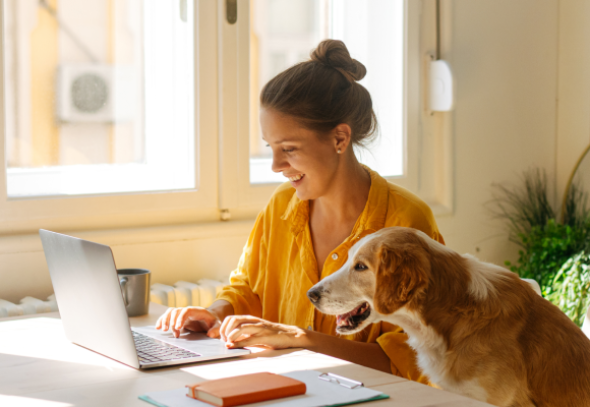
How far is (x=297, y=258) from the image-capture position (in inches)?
67.9

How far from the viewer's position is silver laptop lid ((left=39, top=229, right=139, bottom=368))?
3.67ft

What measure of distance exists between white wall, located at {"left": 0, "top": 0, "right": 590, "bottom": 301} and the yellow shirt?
1286 millimetres

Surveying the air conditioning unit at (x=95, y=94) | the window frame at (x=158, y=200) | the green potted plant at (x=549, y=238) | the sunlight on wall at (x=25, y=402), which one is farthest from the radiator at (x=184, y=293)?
the green potted plant at (x=549, y=238)

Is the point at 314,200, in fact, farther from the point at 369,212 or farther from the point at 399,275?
the point at 399,275

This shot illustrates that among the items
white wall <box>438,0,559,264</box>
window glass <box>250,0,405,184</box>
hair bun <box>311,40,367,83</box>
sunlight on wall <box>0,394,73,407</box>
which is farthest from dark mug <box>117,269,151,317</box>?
white wall <box>438,0,559,264</box>

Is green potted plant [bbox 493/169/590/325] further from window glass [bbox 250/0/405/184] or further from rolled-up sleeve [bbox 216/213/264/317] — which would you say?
rolled-up sleeve [bbox 216/213/264/317]

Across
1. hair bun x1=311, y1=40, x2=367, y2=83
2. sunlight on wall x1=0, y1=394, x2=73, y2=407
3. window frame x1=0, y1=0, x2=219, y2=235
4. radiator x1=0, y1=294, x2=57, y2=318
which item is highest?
hair bun x1=311, y1=40, x2=367, y2=83

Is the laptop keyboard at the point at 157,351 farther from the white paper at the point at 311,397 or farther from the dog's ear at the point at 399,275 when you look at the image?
the dog's ear at the point at 399,275

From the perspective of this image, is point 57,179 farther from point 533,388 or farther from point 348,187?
point 533,388

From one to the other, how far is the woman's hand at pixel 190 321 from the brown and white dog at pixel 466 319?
23cm

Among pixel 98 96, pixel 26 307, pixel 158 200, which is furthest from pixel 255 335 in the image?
pixel 98 96

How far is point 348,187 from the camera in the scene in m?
1.73

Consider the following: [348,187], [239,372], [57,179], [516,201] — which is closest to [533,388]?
[239,372]

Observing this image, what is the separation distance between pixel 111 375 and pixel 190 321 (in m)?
0.34
